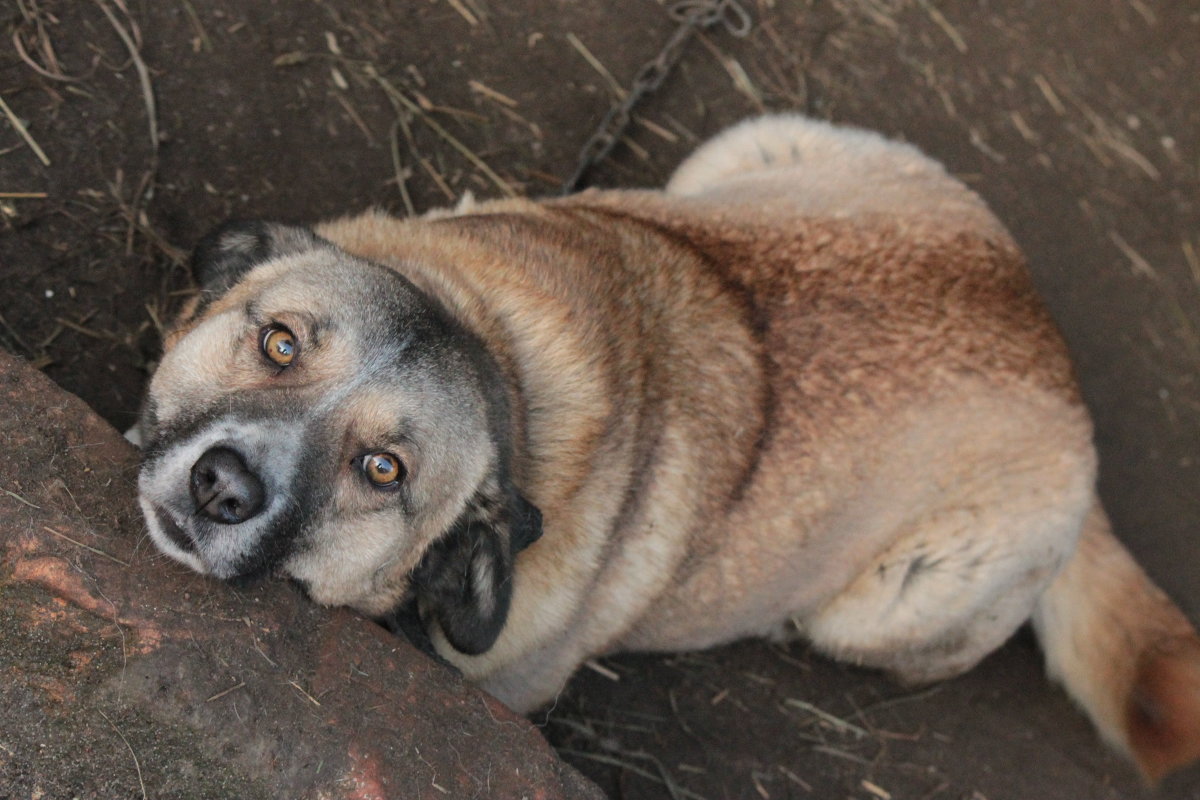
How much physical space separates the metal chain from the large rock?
306 centimetres

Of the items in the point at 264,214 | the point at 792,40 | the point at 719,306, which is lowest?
the point at 264,214

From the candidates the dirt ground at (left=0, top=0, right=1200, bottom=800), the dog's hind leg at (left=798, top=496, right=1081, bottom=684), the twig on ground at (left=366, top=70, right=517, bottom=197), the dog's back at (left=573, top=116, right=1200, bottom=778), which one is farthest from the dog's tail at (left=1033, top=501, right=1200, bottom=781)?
the twig on ground at (left=366, top=70, right=517, bottom=197)

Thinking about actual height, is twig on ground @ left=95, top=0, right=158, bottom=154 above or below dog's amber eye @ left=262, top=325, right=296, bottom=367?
below

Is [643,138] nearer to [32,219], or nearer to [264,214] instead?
[264,214]

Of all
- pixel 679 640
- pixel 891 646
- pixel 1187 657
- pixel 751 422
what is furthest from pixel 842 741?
pixel 751 422

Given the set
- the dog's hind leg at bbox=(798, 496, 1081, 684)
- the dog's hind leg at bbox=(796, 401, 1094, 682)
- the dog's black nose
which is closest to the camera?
the dog's black nose

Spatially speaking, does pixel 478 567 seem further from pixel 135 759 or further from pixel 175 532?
pixel 135 759

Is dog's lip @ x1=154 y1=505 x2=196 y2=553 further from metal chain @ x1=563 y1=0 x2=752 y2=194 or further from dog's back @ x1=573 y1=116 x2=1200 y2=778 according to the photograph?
metal chain @ x1=563 y1=0 x2=752 y2=194

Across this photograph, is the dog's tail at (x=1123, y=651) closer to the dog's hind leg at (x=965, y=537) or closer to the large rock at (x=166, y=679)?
the dog's hind leg at (x=965, y=537)

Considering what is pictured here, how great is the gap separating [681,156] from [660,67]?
529mm

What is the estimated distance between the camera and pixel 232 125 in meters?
4.71

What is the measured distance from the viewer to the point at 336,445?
294 centimetres

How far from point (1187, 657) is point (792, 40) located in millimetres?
4104

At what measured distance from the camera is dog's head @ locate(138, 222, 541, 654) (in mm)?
2805
